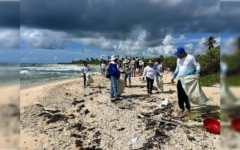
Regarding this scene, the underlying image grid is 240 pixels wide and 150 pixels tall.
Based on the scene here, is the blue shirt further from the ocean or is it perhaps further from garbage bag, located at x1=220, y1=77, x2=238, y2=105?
garbage bag, located at x1=220, y1=77, x2=238, y2=105

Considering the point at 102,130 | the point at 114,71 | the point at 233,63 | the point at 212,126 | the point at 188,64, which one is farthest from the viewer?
the point at 114,71

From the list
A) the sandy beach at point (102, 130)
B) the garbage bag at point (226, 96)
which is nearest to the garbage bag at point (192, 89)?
the sandy beach at point (102, 130)

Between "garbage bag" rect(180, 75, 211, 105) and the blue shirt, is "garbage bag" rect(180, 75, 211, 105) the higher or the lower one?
the lower one

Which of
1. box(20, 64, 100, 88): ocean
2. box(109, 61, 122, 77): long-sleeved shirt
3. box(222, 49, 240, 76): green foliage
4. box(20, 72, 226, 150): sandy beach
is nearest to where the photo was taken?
box(222, 49, 240, 76): green foliage

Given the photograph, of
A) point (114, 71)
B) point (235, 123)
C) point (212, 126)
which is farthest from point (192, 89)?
point (235, 123)

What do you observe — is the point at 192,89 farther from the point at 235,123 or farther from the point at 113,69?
the point at 235,123

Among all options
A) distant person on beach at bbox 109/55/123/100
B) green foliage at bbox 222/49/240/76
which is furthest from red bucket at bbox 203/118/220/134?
distant person on beach at bbox 109/55/123/100

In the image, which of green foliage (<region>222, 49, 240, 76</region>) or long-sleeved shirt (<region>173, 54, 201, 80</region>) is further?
long-sleeved shirt (<region>173, 54, 201, 80</region>)

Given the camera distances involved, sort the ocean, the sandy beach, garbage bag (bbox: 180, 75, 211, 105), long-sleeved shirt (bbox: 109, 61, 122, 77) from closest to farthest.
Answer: the sandy beach, garbage bag (bbox: 180, 75, 211, 105), long-sleeved shirt (bbox: 109, 61, 122, 77), the ocean

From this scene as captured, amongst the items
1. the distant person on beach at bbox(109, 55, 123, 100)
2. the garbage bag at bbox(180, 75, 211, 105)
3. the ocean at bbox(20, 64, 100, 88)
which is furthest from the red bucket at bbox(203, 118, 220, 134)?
the ocean at bbox(20, 64, 100, 88)

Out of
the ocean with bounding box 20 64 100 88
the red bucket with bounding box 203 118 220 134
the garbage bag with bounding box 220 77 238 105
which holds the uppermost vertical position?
the garbage bag with bounding box 220 77 238 105

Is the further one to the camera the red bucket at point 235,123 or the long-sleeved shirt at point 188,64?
the long-sleeved shirt at point 188,64

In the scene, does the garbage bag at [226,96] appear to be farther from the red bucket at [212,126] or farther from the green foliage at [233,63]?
the red bucket at [212,126]

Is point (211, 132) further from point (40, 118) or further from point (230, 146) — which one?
point (40, 118)
